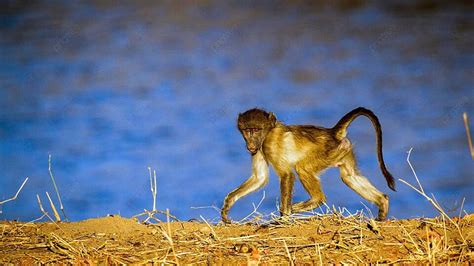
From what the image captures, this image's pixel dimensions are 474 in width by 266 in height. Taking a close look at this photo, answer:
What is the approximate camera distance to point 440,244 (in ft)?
17.7

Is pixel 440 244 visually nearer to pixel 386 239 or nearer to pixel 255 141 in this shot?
pixel 386 239

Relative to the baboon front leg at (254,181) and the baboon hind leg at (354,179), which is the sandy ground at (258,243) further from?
the baboon hind leg at (354,179)

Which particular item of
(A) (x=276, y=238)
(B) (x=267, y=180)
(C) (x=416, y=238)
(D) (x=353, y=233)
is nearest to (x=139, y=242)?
(A) (x=276, y=238)

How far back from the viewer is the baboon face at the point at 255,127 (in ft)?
27.5

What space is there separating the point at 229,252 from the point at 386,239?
122cm

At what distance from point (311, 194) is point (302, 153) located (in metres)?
0.50

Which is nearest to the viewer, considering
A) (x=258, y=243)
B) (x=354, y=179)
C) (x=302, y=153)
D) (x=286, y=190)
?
(x=258, y=243)

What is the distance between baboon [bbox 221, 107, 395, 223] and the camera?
26.9 feet

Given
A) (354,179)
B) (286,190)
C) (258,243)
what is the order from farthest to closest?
(354,179)
(286,190)
(258,243)

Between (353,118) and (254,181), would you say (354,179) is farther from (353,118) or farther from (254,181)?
(254,181)

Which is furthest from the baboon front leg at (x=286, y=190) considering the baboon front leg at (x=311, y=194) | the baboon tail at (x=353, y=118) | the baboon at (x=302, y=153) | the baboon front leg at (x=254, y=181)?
the baboon tail at (x=353, y=118)

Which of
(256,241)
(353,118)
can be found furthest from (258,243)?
(353,118)

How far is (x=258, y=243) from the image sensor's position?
573 centimetres

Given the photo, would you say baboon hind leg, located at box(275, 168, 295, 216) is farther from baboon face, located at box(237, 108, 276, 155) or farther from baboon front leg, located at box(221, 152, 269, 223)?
baboon face, located at box(237, 108, 276, 155)
